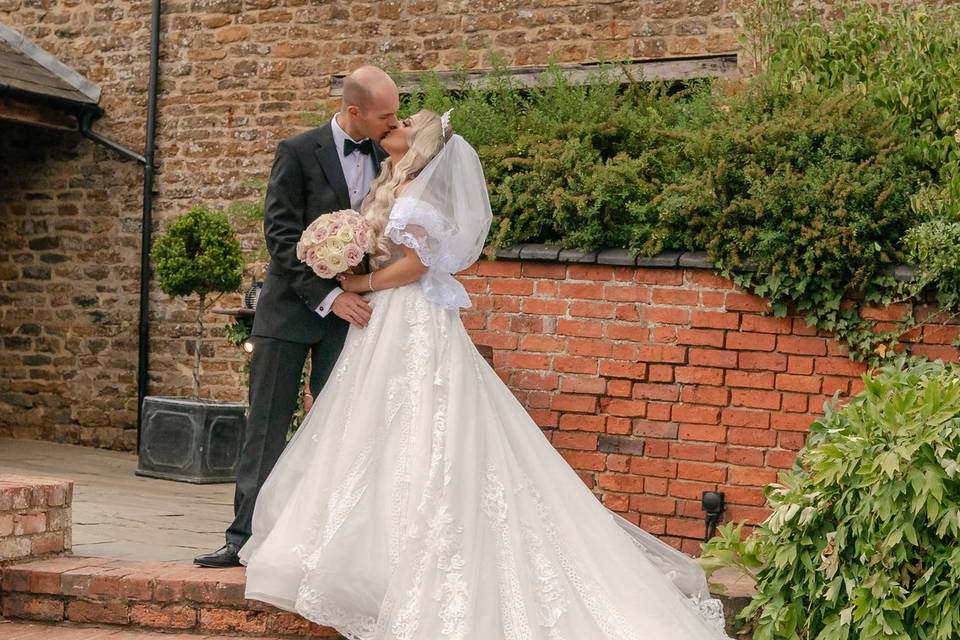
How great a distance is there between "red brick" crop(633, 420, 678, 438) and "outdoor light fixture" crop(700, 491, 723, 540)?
1.10 ft

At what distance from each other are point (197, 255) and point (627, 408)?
4.24m

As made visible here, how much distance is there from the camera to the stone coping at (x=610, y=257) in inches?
230

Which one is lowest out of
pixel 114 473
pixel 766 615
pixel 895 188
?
pixel 114 473

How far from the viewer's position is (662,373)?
19.5ft

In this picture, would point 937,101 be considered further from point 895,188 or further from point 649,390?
point 649,390

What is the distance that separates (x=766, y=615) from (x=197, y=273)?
593 cm

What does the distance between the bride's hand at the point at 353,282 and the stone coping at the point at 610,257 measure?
6.63 ft

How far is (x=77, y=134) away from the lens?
11430 mm

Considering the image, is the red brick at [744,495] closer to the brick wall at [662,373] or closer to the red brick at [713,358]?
the brick wall at [662,373]

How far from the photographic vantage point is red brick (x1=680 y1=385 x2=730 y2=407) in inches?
228

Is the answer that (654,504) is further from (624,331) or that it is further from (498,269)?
(498,269)

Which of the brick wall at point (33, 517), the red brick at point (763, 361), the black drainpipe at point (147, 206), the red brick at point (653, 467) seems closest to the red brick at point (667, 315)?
the red brick at point (763, 361)

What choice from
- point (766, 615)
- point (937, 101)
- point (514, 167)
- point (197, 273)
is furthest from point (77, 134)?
point (766, 615)

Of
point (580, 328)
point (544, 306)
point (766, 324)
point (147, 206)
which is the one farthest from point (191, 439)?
point (766, 324)
